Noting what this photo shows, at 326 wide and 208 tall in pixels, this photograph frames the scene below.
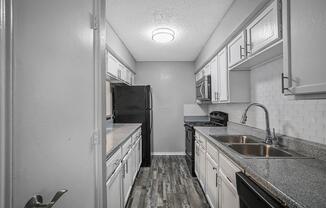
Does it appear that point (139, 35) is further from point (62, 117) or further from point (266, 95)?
point (62, 117)

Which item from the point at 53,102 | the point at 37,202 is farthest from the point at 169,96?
the point at 37,202

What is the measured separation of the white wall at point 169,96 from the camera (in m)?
4.98

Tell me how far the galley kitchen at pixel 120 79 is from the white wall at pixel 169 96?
1643mm

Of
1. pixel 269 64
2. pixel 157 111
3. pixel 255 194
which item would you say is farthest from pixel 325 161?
pixel 157 111

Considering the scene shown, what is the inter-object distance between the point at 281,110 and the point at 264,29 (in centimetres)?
83

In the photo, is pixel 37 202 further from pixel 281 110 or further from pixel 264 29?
pixel 281 110

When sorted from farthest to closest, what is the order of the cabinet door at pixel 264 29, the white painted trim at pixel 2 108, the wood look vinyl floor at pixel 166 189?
1. the wood look vinyl floor at pixel 166 189
2. the cabinet door at pixel 264 29
3. the white painted trim at pixel 2 108

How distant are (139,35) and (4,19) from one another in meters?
2.85

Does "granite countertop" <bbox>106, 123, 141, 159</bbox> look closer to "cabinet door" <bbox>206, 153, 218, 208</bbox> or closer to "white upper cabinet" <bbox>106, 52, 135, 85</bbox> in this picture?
"white upper cabinet" <bbox>106, 52, 135, 85</bbox>

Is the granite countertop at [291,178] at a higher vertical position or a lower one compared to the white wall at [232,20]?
lower

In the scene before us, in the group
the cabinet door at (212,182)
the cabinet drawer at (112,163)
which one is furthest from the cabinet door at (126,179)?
the cabinet door at (212,182)

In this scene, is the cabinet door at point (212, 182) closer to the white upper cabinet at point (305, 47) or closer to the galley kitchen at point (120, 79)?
the galley kitchen at point (120, 79)

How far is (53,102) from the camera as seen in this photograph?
0.73m

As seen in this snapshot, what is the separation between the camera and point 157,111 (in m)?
4.99
